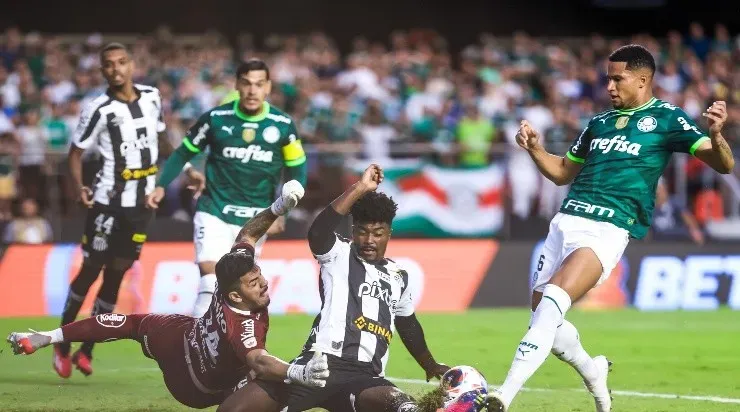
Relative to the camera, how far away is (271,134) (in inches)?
463

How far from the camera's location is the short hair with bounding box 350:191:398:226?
842 cm

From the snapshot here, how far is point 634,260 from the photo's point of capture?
18.6m

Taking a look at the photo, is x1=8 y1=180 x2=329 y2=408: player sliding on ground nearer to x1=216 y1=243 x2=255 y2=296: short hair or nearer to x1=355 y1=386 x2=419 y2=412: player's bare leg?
x1=216 y1=243 x2=255 y2=296: short hair

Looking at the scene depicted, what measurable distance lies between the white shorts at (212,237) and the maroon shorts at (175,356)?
7.23 ft

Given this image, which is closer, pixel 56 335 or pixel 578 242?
pixel 578 242

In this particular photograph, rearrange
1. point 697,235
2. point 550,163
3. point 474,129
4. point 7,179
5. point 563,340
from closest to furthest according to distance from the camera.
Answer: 1. point 563,340
2. point 550,163
3. point 7,179
4. point 697,235
5. point 474,129

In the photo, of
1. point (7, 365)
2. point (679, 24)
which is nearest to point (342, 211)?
point (7, 365)

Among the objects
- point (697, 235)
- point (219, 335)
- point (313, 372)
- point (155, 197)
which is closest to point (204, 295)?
point (155, 197)

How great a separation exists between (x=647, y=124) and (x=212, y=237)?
4349 millimetres

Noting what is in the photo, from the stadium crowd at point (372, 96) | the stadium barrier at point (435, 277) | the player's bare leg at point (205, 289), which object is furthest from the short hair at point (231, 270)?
the stadium crowd at point (372, 96)

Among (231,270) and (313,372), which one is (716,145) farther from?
(231,270)

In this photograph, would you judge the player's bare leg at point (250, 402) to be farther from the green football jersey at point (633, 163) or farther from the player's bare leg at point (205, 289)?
the player's bare leg at point (205, 289)

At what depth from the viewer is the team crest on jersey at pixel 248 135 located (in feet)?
38.4

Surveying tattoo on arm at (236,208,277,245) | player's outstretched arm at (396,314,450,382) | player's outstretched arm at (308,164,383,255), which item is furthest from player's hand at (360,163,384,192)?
tattoo on arm at (236,208,277,245)
